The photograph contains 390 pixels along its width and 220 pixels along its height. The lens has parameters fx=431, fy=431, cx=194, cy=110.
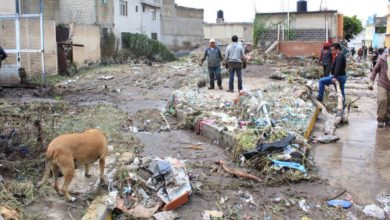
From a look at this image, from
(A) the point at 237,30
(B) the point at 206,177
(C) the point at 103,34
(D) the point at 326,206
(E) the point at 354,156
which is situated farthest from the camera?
(A) the point at 237,30

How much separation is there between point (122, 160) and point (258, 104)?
313 centimetres

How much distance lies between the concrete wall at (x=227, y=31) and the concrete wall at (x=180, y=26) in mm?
1947

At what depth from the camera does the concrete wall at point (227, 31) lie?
4762 centimetres

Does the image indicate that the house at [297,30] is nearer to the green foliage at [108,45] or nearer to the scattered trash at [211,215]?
the green foliage at [108,45]

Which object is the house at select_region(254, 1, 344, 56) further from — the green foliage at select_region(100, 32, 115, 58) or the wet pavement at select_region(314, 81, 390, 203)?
the wet pavement at select_region(314, 81, 390, 203)

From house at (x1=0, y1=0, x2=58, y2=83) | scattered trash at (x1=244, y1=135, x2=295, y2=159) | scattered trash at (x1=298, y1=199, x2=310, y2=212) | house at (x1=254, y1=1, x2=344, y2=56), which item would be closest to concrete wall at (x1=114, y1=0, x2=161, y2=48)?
house at (x1=254, y1=1, x2=344, y2=56)

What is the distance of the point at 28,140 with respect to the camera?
19.2ft

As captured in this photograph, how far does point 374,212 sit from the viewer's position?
4.55 metres

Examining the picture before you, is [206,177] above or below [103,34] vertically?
below

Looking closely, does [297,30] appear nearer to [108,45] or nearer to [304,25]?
[304,25]

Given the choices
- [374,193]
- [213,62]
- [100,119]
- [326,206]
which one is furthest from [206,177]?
[213,62]

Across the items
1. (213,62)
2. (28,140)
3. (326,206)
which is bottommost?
(326,206)

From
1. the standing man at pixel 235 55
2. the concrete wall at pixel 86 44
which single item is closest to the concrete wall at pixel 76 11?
A: the concrete wall at pixel 86 44

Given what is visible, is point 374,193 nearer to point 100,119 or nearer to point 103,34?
point 100,119
